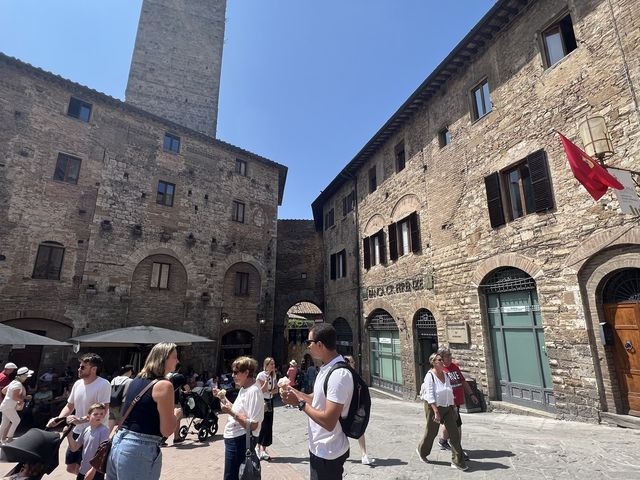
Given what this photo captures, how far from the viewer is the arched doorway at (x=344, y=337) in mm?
16234

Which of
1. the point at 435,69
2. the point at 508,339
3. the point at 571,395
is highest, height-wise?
the point at 435,69

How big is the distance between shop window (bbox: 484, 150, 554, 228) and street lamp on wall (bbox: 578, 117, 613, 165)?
1218 mm

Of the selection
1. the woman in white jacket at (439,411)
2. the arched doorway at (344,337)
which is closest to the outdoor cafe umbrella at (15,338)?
the woman in white jacket at (439,411)

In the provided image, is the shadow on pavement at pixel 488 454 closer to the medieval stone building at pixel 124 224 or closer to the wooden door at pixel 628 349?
the wooden door at pixel 628 349

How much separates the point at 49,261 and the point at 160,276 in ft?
12.6

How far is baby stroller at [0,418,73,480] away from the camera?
259 centimetres

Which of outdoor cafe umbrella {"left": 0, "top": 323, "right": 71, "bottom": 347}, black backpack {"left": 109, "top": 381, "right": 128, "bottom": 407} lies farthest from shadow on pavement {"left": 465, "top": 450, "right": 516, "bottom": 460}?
outdoor cafe umbrella {"left": 0, "top": 323, "right": 71, "bottom": 347}

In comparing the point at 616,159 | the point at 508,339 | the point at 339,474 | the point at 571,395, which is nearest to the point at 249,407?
the point at 339,474

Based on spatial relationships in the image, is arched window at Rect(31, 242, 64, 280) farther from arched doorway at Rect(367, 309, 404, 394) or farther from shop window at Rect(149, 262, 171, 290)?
arched doorway at Rect(367, 309, 404, 394)

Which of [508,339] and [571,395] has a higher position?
[508,339]

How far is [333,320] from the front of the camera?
17.8 meters

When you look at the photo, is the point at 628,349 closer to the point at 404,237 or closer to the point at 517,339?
the point at 517,339

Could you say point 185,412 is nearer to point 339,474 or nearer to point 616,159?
point 339,474

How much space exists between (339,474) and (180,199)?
15188 millimetres
